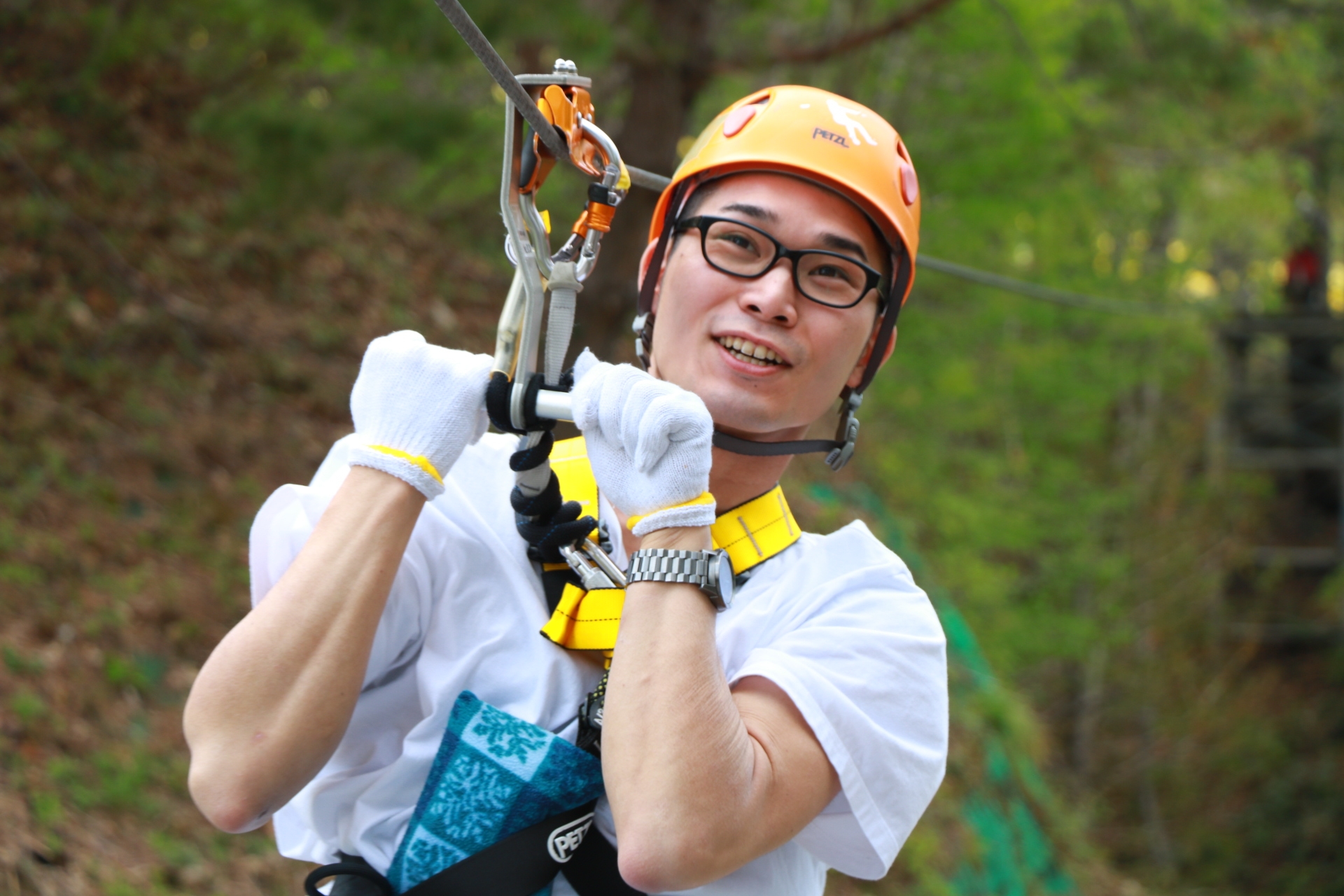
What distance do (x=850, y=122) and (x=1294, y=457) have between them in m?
17.3

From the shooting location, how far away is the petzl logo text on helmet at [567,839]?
1.65 meters

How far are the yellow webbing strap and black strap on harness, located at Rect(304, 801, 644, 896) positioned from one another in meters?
0.27

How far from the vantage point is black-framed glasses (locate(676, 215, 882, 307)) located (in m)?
1.95

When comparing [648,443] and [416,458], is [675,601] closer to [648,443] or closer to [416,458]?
[648,443]

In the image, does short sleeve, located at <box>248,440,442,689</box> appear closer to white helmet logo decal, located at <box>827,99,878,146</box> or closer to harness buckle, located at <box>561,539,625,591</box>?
harness buckle, located at <box>561,539,625,591</box>

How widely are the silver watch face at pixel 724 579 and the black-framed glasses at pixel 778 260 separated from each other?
0.61 meters

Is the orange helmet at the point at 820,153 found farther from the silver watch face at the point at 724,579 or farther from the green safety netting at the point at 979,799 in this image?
the green safety netting at the point at 979,799

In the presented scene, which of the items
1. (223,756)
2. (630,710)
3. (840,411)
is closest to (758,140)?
(840,411)

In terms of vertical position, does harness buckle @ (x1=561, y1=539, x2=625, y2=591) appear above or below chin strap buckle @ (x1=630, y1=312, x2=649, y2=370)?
below

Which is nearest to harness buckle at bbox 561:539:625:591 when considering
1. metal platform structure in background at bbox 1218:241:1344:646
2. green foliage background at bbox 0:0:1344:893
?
green foliage background at bbox 0:0:1344:893

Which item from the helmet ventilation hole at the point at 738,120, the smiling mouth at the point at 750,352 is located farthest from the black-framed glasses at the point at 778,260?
the helmet ventilation hole at the point at 738,120

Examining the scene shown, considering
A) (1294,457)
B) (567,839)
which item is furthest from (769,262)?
(1294,457)

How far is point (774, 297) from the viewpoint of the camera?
1.90m

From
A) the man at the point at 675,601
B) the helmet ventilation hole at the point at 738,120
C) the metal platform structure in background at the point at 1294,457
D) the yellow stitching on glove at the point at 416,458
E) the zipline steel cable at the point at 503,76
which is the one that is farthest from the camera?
the metal platform structure in background at the point at 1294,457
